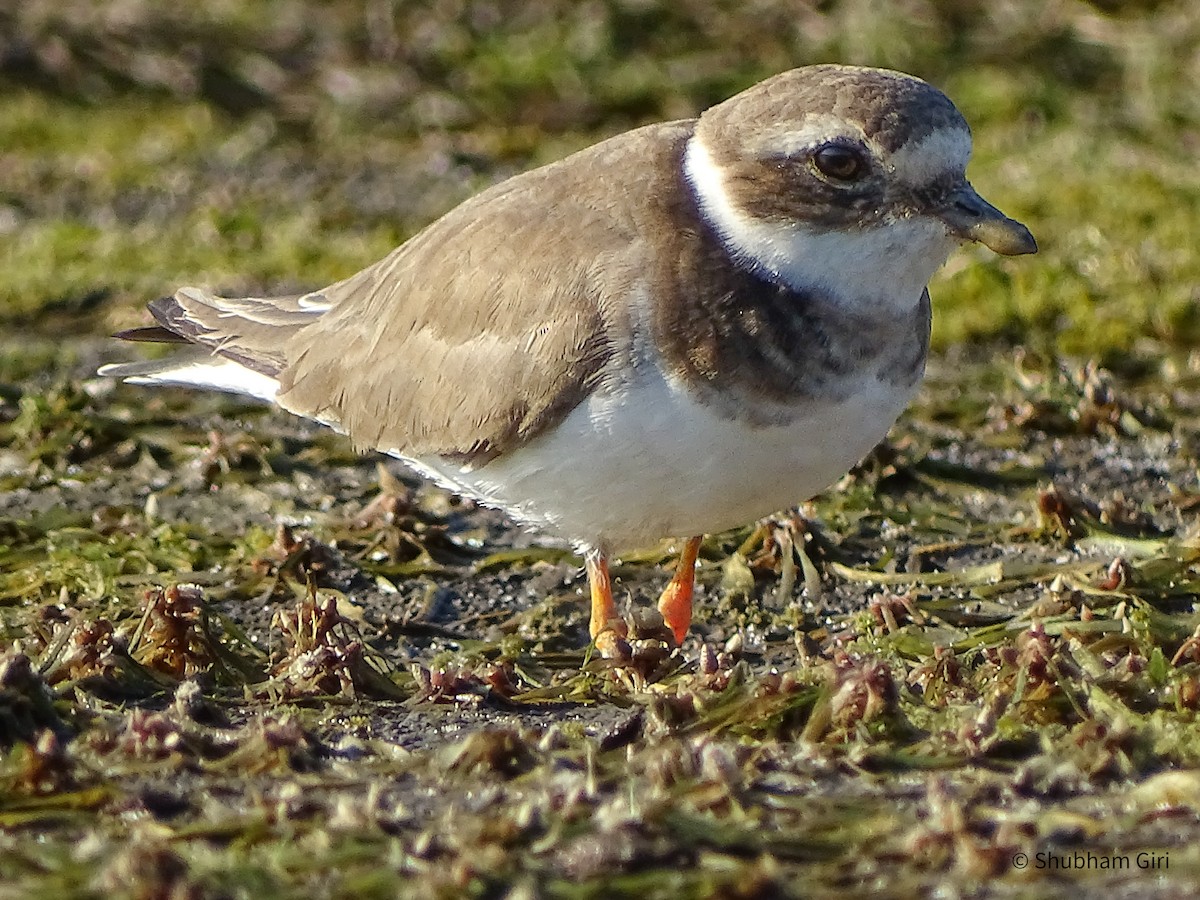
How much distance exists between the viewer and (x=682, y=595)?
5348 millimetres

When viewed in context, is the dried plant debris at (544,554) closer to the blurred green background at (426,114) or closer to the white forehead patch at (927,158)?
the blurred green background at (426,114)

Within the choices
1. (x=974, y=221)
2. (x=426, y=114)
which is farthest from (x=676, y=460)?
(x=426, y=114)

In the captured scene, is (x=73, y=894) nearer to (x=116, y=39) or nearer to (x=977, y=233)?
(x=977, y=233)

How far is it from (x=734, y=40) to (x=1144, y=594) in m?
5.93

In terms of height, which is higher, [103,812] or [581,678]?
[103,812]

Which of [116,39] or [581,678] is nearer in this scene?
[581,678]

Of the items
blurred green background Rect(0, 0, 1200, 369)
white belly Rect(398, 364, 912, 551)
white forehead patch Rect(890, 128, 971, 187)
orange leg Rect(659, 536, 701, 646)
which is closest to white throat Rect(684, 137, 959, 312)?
white forehead patch Rect(890, 128, 971, 187)

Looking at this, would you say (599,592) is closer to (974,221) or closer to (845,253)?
(845,253)

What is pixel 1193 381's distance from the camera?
7020 millimetres

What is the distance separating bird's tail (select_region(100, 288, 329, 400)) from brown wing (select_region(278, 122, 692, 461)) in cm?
26

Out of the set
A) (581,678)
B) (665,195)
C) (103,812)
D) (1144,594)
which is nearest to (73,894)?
(103,812)

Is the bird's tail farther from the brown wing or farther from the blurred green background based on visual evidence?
the blurred green background

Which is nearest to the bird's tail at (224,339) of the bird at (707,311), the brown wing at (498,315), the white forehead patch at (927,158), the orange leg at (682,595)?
the brown wing at (498,315)

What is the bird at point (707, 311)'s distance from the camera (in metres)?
4.63
